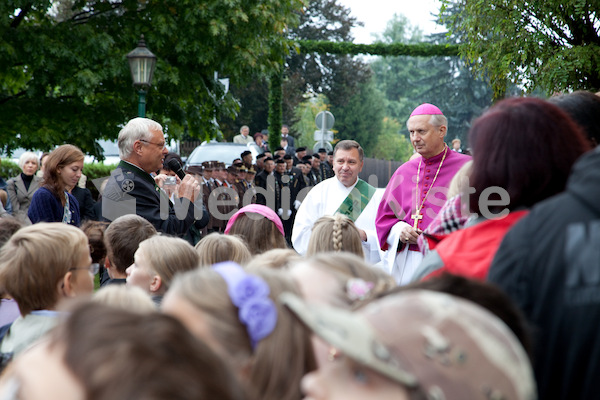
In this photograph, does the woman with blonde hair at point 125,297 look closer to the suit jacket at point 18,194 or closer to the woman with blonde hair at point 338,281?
the woman with blonde hair at point 338,281

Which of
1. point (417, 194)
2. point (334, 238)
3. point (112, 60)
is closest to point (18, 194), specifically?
point (112, 60)

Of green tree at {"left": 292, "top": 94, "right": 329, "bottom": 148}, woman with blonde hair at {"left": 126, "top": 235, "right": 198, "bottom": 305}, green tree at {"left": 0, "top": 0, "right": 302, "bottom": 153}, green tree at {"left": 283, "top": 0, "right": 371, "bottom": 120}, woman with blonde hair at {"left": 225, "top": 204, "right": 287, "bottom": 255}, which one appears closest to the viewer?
woman with blonde hair at {"left": 126, "top": 235, "right": 198, "bottom": 305}

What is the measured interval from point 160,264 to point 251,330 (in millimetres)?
2021

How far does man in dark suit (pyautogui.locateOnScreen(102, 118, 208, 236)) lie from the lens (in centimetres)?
548

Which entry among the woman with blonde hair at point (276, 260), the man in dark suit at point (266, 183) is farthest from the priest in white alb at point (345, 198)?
the man in dark suit at point (266, 183)

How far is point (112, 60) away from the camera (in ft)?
42.1

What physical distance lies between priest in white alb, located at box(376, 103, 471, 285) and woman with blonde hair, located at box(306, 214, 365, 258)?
1478 millimetres

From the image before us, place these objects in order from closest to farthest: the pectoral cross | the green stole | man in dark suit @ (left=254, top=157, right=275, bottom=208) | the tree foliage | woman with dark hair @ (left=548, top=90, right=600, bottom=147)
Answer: woman with dark hair @ (left=548, top=90, right=600, bottom=147) → the pectoral cross → the green stole → man in dark suit @ (left=254, top=157, right=275, bottom=208) → the tree foliage

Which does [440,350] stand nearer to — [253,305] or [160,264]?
[253,305]

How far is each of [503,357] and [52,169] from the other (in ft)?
17.6

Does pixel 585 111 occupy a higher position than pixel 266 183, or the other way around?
pixel 585 111

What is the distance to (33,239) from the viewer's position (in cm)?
308

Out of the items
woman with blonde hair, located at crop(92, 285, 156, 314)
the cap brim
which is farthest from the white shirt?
the cap brim

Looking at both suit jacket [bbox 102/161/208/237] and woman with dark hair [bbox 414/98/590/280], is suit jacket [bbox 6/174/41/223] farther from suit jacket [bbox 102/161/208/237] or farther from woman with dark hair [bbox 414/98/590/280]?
woman with dark hair [bbox 414/98/590/280]
